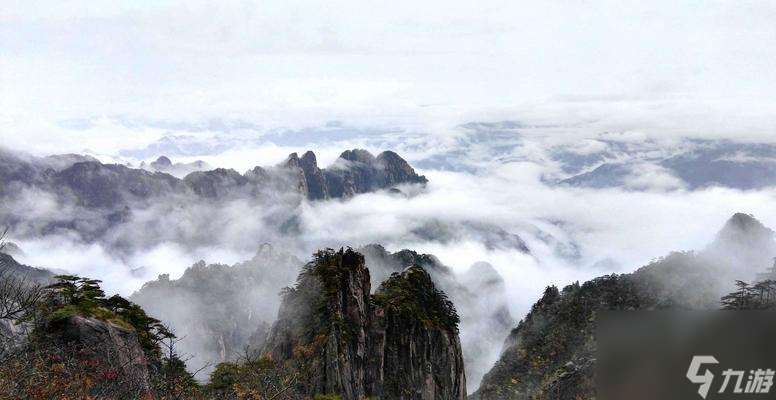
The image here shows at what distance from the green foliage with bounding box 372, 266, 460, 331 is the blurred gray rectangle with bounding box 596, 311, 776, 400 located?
54.8m

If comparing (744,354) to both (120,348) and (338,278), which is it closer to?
(120,348)

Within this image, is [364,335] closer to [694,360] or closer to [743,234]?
[694,360]

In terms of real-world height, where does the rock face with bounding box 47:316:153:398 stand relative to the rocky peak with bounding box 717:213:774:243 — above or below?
above

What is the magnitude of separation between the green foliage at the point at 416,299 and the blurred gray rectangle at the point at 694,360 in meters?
54.8

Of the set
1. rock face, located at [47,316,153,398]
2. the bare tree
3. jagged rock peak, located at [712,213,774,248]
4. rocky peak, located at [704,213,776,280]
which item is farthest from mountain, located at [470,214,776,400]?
the bare tree

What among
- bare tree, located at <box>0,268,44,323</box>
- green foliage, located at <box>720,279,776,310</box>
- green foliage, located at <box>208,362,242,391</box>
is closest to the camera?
bare tree, located at <box>0,268,44,323</box>

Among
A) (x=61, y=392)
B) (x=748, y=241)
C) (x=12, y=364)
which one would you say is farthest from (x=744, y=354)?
(x=748, y=241)

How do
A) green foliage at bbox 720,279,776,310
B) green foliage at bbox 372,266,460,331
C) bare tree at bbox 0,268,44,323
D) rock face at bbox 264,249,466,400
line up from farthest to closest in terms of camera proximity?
green foliage at bbox 720,279,776,310 → green foliage at bbox 372,266,460,331 → rock face at bbox 264,249,466,400 → bare tree at bbox 0,268,44,323

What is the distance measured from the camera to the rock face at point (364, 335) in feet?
163

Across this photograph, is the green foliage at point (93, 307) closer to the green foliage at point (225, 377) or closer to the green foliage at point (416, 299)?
the green foliage at point (225, 377)

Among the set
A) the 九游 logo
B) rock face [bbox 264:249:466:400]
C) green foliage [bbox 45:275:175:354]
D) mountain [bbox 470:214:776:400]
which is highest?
the 九游 logo

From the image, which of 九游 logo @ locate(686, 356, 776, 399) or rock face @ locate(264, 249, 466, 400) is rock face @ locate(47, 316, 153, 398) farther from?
九游 logo @ locate(686, 356, 776, 399)

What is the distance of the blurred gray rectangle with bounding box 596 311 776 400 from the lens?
27.2 feet

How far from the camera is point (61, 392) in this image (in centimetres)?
2092
